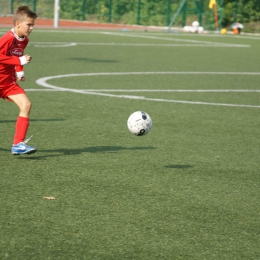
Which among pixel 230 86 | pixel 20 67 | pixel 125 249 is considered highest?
pixel 20 67

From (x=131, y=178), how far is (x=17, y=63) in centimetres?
176

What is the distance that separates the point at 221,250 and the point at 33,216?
134cm

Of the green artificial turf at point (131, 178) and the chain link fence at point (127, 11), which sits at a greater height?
the green artificial turf at point (131, 178)

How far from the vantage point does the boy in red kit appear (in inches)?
292

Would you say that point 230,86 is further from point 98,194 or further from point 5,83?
point 98,194

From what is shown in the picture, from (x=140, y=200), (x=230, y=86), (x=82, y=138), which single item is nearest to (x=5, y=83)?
(x=82, y=138)

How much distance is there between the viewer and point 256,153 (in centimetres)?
794

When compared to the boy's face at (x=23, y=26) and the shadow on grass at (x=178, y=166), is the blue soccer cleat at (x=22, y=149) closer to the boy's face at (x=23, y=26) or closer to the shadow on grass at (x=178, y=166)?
the boy's face at (x=23, y=26)

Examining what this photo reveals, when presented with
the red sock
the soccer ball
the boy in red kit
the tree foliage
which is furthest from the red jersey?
the tree foliage

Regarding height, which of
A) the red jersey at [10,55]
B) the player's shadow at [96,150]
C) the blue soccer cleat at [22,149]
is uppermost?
the red jersey at [10,55]

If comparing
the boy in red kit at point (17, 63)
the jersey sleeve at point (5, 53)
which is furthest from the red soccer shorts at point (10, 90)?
the jersey sleeve at point (5, 53)

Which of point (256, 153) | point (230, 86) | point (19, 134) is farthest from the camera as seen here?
point (230, 86)

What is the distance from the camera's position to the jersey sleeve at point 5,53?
742 cm

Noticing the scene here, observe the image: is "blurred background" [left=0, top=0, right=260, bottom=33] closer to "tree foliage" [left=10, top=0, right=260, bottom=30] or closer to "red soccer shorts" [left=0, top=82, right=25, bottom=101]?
"tree foliage" [left=10, top=0, right=260, bottom=30]
